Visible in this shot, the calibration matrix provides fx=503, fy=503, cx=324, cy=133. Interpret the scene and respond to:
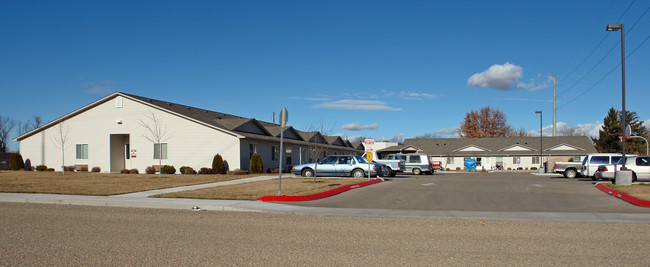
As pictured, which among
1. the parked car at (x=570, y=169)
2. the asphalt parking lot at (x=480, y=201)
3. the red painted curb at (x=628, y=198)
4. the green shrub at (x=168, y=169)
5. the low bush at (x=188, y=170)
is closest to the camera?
the asphalt parking lot at (x=480, y=201)

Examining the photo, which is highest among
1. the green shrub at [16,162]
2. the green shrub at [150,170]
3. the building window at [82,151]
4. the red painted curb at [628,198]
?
the building window at [82,151]

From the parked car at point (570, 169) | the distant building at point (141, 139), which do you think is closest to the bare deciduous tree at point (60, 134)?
the distant building at point (141, 139)

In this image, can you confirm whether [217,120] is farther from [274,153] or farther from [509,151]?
[509,151]

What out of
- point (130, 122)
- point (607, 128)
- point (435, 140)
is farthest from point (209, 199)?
point (607, 128)

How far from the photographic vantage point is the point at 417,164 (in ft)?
131

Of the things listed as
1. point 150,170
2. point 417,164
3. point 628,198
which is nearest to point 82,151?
point 150,170

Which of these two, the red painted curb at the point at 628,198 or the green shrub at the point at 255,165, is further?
the green shrub at the point at 255,165

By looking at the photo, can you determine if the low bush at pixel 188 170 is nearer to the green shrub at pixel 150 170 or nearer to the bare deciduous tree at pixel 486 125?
the green shrub at pixel 150 170

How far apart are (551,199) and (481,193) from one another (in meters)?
2.84

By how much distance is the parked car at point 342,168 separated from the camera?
93.3 feet

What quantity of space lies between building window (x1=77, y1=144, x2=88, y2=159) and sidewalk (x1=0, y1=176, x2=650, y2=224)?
2128 cm

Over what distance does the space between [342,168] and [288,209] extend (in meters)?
14.8

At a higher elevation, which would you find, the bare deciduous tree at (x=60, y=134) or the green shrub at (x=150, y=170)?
the bare deciduous tree at (x=60, y=134)

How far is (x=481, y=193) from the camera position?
19484 mm
